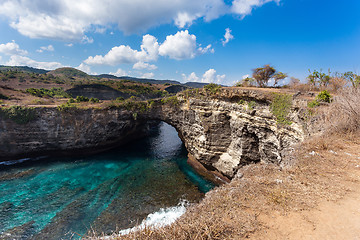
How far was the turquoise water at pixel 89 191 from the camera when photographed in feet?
36.2

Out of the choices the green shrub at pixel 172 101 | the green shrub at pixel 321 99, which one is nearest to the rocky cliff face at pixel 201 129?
the green shrub at pixel 172 101

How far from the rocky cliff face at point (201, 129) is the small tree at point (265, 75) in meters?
7.86


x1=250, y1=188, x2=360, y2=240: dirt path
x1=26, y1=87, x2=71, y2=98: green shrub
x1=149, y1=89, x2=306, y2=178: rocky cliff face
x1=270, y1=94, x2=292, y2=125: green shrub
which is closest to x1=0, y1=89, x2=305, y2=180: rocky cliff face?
x1=149, y1=89, x2=306, y2=178: rocky cliff face

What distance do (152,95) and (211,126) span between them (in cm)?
4654

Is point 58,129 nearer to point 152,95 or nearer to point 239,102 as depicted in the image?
point 239,102

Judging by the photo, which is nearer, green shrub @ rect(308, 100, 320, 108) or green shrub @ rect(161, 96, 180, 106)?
green shrub @ rect(308, 100, 320, 108)

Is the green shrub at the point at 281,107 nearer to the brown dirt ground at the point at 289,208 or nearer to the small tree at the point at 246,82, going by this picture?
the brown dirt ground at the point at 289,208

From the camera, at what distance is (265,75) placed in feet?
65.9

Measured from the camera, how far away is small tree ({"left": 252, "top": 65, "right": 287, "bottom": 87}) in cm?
1869

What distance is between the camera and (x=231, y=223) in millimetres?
3365

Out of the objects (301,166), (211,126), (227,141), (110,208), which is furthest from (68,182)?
(301,166)

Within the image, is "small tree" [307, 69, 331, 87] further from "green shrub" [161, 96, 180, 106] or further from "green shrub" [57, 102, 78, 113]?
"green shrub" [57, 102, 78, 113]

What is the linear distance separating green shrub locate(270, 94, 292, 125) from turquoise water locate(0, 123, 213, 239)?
947cm

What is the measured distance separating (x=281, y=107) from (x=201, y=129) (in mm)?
8666
